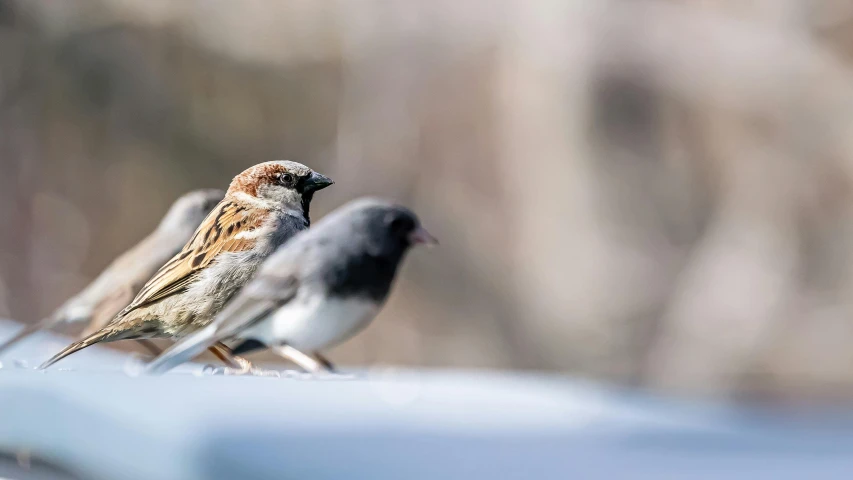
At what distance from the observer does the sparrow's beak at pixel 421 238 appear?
26.0 inches

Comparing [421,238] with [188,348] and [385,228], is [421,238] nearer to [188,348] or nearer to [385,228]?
[385,228]

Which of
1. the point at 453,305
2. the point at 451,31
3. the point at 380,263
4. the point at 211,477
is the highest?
the point at 451,31

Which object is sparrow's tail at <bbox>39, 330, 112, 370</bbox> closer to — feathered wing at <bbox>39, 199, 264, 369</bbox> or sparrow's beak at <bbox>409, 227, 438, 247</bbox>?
feathered wing at <bbox>39, 199, 264, 369</bbox>

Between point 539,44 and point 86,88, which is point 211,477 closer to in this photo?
point 86,88

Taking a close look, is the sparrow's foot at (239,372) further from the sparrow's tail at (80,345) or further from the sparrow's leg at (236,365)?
the sparrow's tail at (80,345)

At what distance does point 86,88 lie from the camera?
4.31 m

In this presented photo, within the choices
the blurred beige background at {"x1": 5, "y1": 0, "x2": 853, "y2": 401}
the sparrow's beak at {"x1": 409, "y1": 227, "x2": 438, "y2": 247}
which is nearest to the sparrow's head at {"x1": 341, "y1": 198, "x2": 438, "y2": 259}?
the sparrow's beak at {"x1": 409, "y1": 227, "x2": 438, "y2": 247}

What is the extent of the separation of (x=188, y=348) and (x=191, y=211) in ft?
0.59

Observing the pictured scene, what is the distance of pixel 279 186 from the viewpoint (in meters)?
0.72

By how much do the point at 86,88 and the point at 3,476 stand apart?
12.7 ft

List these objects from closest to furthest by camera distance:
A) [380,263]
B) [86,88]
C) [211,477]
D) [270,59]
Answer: [211,477] < [380,263] < [86,88] < [270,59]

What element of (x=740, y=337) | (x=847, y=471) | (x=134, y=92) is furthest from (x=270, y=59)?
(x=847, y=471)

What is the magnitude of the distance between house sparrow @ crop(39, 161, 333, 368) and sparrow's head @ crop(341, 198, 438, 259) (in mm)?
42

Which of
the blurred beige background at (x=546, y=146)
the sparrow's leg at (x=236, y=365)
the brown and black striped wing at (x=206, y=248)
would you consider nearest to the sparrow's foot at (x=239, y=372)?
the sparrow's leg at (x=236, y=365)
